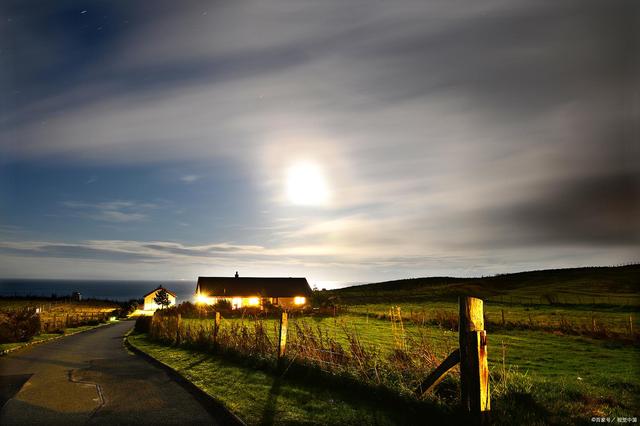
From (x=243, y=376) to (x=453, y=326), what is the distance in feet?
70.6

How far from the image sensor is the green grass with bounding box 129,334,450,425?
8.20m

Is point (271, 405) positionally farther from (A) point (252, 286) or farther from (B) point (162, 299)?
(B) point (162, 299)

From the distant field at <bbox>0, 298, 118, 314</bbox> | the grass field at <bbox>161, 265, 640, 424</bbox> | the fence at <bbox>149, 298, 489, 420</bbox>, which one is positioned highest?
the fence at <bbox>149, 298, 489, 420</bbox>

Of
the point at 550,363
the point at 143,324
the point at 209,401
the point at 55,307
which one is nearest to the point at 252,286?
the point at 55,307

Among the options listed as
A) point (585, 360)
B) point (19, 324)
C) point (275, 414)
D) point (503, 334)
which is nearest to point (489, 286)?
point (503, 334)

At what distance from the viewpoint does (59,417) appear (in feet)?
29.2

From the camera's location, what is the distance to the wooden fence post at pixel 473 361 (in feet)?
21.1

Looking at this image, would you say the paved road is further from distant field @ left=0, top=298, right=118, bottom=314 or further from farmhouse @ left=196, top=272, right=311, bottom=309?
farmhouse @ left=196, top=272, right=311, bottom=309

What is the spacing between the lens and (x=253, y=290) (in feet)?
247

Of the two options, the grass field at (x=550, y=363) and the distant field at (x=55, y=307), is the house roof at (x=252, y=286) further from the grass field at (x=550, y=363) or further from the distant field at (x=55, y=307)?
the grass field at (x=550, y=363)

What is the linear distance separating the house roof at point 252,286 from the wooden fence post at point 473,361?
67.9 m

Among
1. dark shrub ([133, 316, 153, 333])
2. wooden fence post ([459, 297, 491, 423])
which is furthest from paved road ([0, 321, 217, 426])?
dark shrub ([133, 316, 153, 333])

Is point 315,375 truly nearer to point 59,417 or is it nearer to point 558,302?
point 59,417

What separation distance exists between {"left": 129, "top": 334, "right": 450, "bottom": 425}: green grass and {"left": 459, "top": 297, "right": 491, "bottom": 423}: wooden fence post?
131 cm
